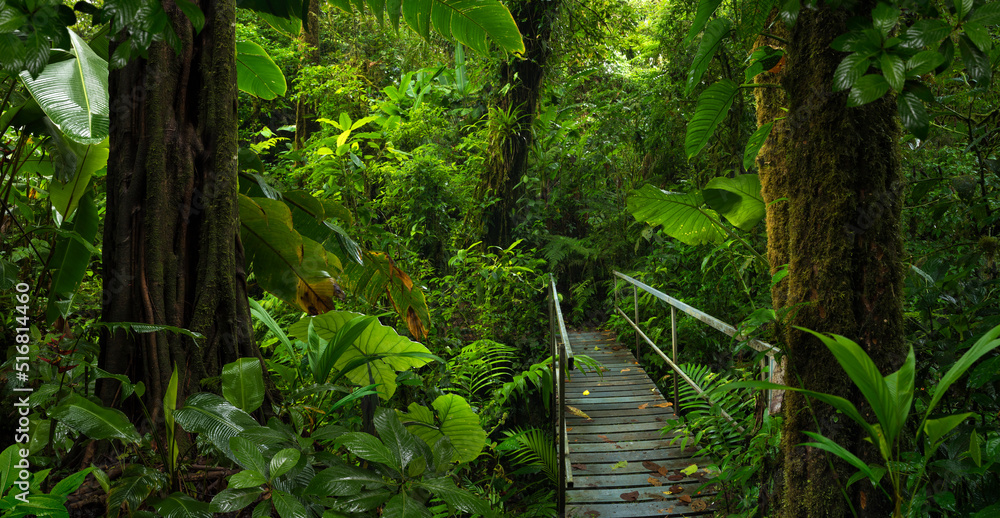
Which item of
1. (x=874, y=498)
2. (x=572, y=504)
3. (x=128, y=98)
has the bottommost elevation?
(x=572, y=504)

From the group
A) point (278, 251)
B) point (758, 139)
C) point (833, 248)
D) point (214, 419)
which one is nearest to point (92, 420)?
point (214, 419)

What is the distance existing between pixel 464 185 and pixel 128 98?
514 centimetres

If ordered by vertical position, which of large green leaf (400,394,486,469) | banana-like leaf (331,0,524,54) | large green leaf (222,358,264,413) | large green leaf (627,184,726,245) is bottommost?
large green leaf (400,394,486,469)

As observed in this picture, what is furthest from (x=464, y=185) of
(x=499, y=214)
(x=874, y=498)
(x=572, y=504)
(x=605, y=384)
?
(x=874, y=498)

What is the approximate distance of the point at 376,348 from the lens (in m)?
2.12

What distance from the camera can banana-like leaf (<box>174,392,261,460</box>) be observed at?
1093 mm

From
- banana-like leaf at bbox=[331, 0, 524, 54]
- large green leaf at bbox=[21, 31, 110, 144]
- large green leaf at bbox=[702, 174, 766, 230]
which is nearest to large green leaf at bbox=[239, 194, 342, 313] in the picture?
large green leaf at bbox=[21, 31, 110, 144]

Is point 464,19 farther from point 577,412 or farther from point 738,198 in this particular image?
point 577,412

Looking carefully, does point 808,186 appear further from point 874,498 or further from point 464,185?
point 464,185

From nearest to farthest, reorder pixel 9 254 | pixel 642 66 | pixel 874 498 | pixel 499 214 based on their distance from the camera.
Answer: pixel 874 498 → pixel 9 254 → pixel 499 214 → pixel 642 66

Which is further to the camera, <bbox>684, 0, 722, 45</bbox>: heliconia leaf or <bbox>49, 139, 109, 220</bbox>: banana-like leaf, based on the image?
<bbox>49, 139, 109, 220</bbox>: banana-like leaf

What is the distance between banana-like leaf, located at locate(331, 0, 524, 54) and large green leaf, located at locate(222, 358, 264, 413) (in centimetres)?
148

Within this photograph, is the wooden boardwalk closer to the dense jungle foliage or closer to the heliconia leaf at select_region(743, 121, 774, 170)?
the dense jungle foliage

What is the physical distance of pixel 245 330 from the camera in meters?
1.69
